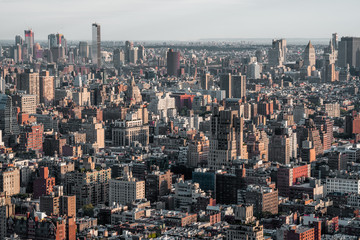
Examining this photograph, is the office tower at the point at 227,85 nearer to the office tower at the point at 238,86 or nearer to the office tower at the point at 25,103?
the office tower at the point at 238,86

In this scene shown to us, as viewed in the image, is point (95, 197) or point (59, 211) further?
point (95, 197)

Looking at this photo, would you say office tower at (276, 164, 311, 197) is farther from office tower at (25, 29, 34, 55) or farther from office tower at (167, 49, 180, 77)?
office tower at (25, 29, 34, 55)

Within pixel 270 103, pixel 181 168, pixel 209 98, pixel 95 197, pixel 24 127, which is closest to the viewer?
pixel 95 197

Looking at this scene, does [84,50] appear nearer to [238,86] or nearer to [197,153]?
[238,86]

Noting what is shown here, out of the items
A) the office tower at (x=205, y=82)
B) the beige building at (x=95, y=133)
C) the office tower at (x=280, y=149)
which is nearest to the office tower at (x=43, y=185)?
the office tower at (x=280, y=149)

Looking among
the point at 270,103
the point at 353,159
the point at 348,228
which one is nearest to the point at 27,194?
the point at 348,228

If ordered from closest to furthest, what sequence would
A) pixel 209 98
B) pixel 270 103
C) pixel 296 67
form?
pixel 270 103 < pixel 209 98 < pixel 296 67

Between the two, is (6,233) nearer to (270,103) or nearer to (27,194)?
(27,194)
